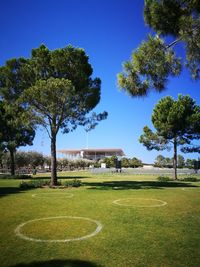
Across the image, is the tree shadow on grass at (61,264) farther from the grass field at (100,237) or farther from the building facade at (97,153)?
the building facade at (97,153)

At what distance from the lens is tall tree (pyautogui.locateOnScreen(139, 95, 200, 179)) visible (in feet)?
101

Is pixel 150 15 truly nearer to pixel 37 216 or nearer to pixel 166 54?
pixel 166 54

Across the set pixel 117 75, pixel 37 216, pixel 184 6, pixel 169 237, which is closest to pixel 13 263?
pixel 169 237

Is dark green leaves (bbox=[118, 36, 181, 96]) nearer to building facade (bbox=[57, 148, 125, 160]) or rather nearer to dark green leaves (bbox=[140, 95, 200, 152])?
dark green leaves (bbox=[140, 95, 200, 152])

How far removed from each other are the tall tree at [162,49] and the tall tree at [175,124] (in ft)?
67.5

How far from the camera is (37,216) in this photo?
30.5 feet

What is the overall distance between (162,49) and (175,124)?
21.5 meters

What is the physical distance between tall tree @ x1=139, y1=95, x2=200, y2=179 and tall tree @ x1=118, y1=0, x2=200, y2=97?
2057cm

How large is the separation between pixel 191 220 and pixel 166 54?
20.7ft

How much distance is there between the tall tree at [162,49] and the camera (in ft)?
31.7

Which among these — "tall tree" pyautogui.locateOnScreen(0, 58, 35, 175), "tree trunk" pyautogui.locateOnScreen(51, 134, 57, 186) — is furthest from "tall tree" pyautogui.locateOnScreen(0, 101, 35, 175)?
"tree trunk" pyautogui.locateOnScreen(51, 134, 57, 186)

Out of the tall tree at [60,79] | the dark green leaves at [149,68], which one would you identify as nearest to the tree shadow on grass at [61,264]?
the dark green leaves at [149,68]

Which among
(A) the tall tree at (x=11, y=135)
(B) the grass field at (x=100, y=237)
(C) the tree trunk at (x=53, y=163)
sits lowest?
(B) the grass field at (x=100, y=237)

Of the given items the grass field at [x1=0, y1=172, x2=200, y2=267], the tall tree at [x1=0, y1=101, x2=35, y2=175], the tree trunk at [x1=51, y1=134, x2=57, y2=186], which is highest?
the tall tree at [x1=0, y1=101, x2=35, y2=175]
